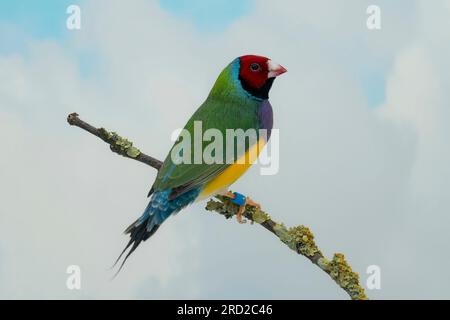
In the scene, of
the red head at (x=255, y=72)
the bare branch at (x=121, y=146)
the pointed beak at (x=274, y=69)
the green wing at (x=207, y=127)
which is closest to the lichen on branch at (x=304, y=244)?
the green wing at (x=207, y=127)

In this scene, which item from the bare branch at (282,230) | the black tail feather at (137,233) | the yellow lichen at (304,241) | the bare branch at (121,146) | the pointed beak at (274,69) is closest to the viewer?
the black tail feather at (137,233)

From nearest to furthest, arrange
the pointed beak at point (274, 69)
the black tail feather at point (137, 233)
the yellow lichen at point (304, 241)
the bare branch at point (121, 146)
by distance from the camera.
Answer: the black tail feather at point (137, 233) < the yellow lichen at point (304, 241) < the bare branch at point (121, 146) < the pointed beak at point (274, 69)

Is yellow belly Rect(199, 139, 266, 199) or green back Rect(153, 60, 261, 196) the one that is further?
yellow belly Rect(199, 139, 266, 199)

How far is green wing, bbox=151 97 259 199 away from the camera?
3541 mm

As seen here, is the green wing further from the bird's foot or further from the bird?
the bird's foot

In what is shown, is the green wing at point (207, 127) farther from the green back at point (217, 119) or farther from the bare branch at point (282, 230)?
the bare branch at point (282, 230)

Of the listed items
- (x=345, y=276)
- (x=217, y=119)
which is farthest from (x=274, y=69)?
(x=345, y=276)

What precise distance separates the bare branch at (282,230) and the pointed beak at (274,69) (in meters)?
0.93

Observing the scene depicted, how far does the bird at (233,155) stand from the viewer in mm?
3479

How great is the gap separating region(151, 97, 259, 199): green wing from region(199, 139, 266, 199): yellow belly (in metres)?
0.04

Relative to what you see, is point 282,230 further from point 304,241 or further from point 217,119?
point 217,119

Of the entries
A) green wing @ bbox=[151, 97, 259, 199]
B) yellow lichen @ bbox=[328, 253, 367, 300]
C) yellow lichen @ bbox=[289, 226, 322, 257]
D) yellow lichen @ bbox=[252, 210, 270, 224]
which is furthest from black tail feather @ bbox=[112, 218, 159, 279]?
yellow lichen @ bbox=[328, 253, 367, 300]
